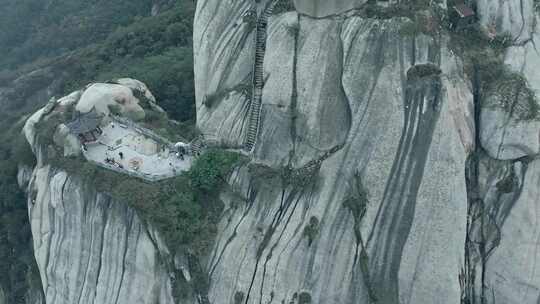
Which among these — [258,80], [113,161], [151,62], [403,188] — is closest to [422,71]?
[403,188]

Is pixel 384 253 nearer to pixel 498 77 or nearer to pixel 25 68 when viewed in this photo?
pixel 498 77

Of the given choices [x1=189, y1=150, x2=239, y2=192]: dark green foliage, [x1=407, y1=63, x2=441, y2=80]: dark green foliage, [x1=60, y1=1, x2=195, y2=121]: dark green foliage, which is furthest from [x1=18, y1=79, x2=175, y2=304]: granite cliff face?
[x1=407, y1=63, x2=441, y2=80]: dark green foliage

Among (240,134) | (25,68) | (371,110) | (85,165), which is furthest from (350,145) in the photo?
(25,68)

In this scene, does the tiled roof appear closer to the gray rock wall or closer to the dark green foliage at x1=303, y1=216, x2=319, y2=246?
the gray rock wall

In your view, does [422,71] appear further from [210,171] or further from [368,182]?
[210,171]

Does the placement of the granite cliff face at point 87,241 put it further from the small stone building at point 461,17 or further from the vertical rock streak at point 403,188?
the small stone building at point 461,17
